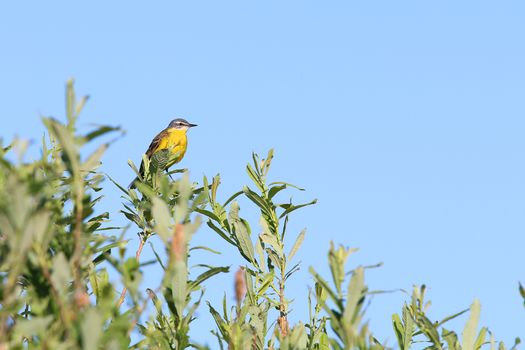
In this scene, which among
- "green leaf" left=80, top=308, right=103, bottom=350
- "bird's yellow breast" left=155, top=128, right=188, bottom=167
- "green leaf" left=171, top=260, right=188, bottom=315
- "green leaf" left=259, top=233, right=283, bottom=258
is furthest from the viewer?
"bird's yellow breast" left=155, top=128, right=188, bottom=167

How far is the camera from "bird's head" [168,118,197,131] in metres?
23.7

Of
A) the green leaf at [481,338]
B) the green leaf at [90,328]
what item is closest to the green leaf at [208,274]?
the green leaf at [481,338]

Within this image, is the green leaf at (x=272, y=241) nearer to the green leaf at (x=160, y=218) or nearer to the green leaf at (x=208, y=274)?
the green leaf at (x=208, y=274)

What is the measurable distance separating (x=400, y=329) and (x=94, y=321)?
2.25m

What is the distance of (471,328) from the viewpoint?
11.1ft

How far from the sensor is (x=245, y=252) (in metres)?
4.43

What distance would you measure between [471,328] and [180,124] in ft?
67.9

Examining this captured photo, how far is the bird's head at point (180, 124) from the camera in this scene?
23656mm

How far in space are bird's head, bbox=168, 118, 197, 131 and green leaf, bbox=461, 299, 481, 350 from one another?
2039cm

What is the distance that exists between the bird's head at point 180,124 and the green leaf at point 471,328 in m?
20.4

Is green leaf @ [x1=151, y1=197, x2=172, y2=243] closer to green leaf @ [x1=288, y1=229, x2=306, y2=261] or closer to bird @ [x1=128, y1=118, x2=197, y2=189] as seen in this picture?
green leaf @ [x1=288, y1=229, x2=306, y2=261]

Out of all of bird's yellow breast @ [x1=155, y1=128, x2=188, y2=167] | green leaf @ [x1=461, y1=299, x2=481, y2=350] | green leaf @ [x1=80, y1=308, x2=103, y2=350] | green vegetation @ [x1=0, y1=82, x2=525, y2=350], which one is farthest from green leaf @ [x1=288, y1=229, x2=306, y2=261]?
bird's yellow breast @ [x1=155, y1=128, x2=188, y2=167]

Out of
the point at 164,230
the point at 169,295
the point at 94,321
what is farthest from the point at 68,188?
the point at 94,321

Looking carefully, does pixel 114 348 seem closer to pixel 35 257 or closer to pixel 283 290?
pixel 35 257
